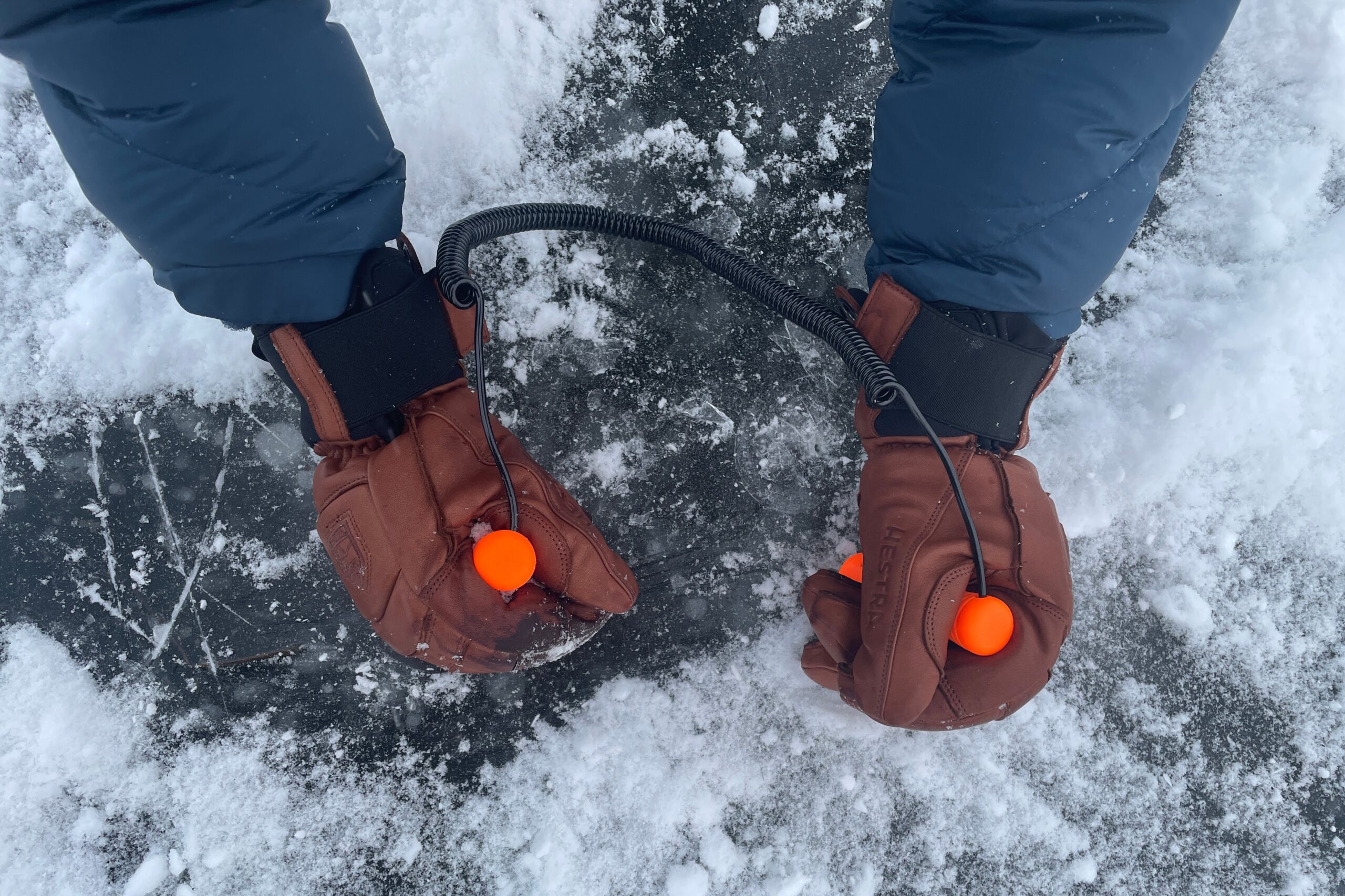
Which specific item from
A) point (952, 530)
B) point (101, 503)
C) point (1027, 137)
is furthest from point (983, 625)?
point (101, 503)

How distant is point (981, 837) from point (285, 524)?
5.36 ft

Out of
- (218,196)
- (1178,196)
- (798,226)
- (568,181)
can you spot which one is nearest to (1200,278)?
(1178,196)

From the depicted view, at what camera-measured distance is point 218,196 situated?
0.99 metres

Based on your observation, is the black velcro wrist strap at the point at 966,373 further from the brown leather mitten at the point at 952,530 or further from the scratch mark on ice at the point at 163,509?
the scratch mark on ice at the point at 163,509

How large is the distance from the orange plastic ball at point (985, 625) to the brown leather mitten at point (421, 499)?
1.94ft

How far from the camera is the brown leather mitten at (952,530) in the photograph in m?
1.11

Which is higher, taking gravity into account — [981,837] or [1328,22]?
[1328,22]

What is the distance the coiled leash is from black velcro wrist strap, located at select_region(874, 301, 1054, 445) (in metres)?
0.04

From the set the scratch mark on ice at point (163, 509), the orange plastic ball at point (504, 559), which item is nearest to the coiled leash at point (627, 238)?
the orange plastic ball at point (504, 559)

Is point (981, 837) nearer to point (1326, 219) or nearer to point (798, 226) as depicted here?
point (798, 226)

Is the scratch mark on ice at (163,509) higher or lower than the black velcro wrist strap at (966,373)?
lower

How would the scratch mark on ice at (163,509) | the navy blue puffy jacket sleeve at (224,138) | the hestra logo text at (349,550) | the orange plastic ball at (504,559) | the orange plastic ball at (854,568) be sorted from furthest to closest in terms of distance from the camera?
the scratch mark on ice at (163,509) → the orange plastic ball at (854,568) → the hestra logo text at (349,550) → the orange plastic ball at (504,559) → the navy blue puffy jacket sleeve at (224,138)

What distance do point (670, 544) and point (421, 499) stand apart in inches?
21.6

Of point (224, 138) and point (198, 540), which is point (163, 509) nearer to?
point (198, 540)
